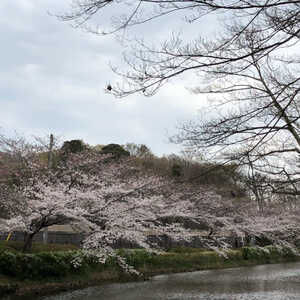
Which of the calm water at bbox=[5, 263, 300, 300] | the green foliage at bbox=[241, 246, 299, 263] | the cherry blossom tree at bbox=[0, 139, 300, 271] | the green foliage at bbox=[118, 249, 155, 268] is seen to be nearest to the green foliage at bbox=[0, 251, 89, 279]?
the cherry blossom tree at bbox=[0, 139, 300, 271]

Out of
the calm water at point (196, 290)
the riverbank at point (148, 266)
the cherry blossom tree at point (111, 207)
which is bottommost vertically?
the calm water at point (196, 290)

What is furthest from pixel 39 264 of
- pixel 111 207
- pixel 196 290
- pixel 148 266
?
pixel 148 266

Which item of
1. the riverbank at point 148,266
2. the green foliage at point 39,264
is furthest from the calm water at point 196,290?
the green foliage at point 39,264

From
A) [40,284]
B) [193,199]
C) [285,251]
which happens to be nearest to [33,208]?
[40,284]

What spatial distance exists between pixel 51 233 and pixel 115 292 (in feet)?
30.5

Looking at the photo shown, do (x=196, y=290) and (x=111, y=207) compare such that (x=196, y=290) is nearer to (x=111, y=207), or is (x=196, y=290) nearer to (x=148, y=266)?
(x=111, y=207)

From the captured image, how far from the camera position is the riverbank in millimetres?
10336

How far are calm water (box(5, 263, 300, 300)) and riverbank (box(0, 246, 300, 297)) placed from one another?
2.34 ft

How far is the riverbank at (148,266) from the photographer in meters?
10.3

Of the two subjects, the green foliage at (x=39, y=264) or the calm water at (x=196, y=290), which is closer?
the calm water at (x=196, y=290)

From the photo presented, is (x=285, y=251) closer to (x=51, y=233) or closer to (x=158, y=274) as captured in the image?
(x=158, y=274)

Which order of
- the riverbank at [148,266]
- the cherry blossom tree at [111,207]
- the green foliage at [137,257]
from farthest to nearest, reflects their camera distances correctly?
the green foliage at [137,257] < the cherry blossom tree at [111,207] < the riverbank at [148,266]

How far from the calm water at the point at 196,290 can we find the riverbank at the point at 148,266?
2.34ft

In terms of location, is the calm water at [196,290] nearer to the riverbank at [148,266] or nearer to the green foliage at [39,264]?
the riverbank at [148,266]
